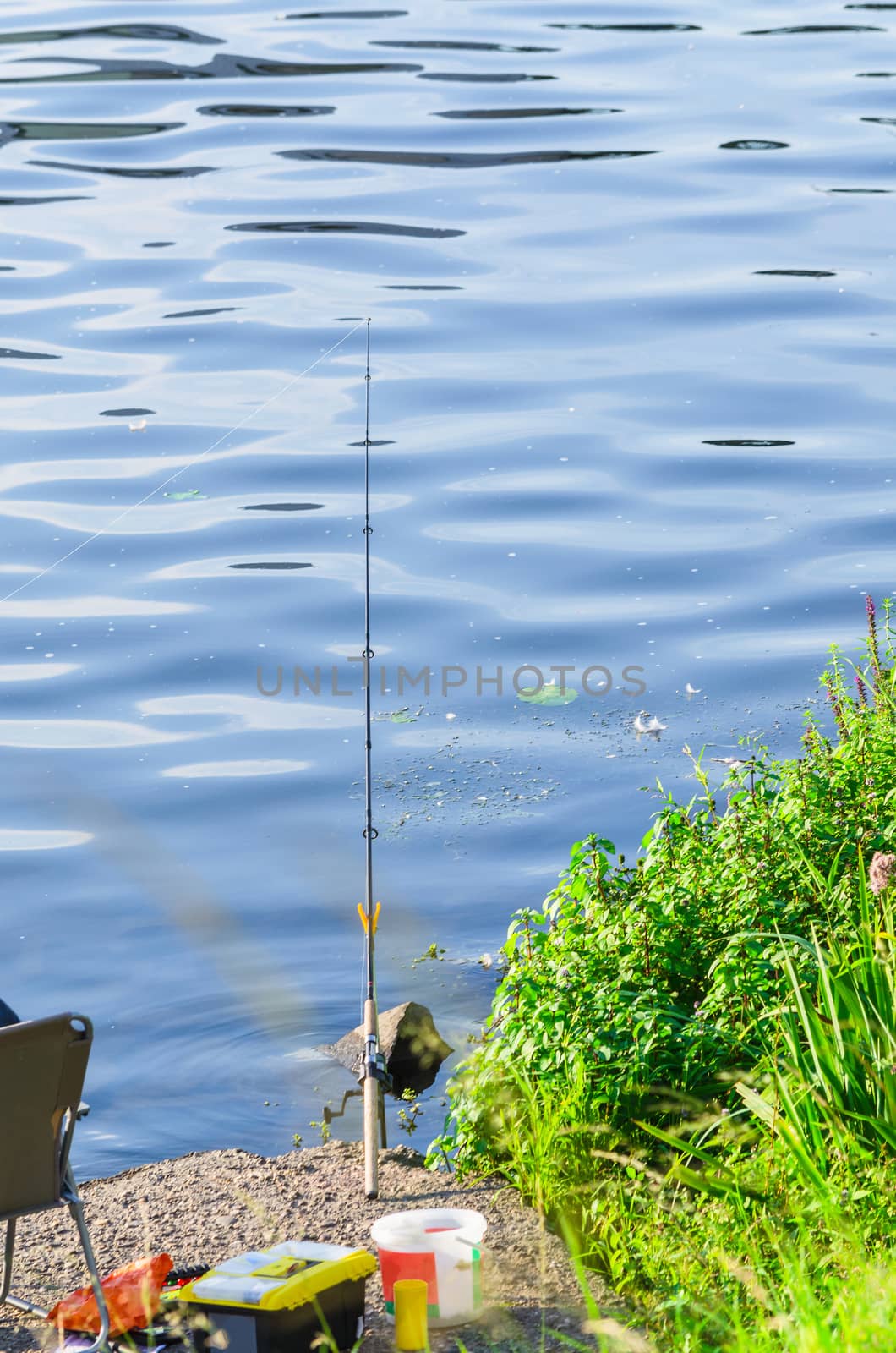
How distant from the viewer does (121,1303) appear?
3637 millimetres

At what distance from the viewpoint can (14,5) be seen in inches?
1118

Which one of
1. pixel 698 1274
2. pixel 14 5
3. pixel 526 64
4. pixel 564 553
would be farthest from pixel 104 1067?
pixel 14 5

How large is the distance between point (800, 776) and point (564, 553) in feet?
21.1

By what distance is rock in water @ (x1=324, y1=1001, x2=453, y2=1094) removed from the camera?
5684 mm

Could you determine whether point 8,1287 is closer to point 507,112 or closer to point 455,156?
point 455,156

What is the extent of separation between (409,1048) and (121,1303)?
214 centimetres

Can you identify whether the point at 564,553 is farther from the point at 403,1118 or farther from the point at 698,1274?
the point at 698,1274

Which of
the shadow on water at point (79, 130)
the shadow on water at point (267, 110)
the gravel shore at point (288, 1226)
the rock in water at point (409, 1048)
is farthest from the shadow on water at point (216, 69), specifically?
the gravel shore at point (288, 1226)

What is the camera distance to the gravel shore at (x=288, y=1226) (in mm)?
3723

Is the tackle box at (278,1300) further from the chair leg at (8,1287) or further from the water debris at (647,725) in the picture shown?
the water debris at (647,725)

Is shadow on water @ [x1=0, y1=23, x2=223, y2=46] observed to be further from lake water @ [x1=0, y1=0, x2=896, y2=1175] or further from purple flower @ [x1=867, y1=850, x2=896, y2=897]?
purple flower @ [x1=867, y1=850, x2=896, y2=897]

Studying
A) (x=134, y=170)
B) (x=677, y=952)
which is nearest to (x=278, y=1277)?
(x=677, y=952)

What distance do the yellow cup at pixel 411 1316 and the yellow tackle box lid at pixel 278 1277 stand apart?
0.28 feet

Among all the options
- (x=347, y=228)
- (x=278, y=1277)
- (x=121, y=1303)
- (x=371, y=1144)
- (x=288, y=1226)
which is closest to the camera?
(x=278, y=1277)
